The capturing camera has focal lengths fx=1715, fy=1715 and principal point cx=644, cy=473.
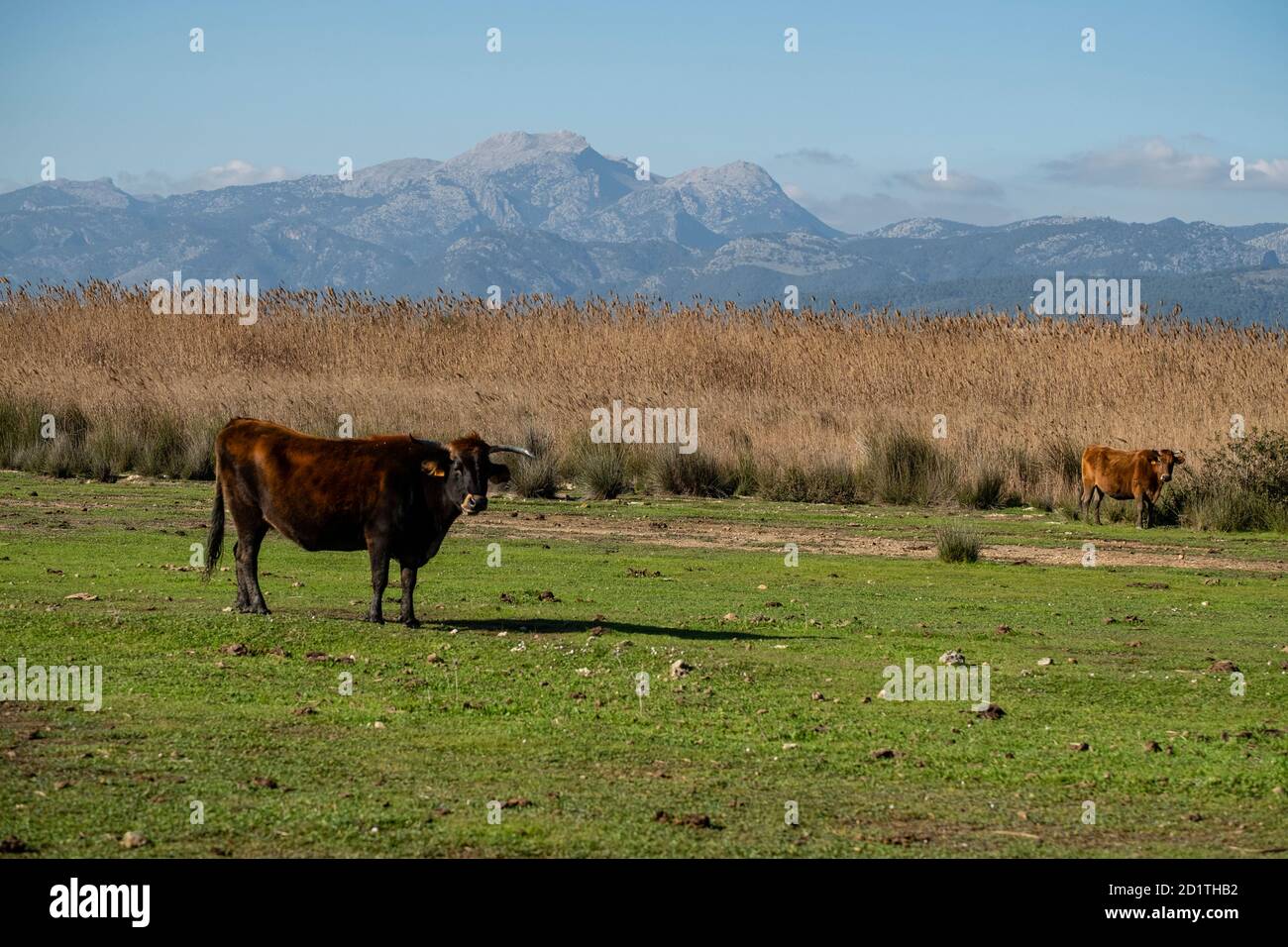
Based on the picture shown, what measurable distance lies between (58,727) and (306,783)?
214 centimetres

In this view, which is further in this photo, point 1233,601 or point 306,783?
point 1233,601

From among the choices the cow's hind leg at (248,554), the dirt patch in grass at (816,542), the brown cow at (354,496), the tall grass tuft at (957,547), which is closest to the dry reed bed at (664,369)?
the dirt patch in grass at (816,542)

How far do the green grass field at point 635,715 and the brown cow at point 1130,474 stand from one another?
5527 mm

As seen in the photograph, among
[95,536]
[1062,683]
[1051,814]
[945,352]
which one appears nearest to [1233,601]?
[1062,683]

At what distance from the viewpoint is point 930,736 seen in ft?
36.4

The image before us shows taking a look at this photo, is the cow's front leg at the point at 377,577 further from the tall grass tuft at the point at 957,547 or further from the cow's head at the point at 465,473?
the tall grass tuft at the point at 957,547

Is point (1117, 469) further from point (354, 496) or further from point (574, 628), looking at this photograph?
point (354, 496)

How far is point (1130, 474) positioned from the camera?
2673cm

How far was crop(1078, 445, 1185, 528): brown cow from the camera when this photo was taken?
26516 mm

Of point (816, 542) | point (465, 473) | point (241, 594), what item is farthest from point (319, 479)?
point (816, 542)

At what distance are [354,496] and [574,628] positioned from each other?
224 cm

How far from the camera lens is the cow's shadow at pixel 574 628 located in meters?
14.9
